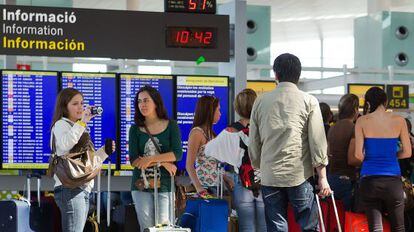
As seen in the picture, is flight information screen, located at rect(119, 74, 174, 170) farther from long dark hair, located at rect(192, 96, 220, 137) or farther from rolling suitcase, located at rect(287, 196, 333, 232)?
rolling suitcase, located at rect(287, 196, 333, 232)

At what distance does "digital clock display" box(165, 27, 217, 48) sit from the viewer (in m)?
9.09

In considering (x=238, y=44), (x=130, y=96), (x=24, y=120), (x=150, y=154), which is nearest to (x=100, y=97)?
(x=130, y=96)

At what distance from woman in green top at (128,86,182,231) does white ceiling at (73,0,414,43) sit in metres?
16.6

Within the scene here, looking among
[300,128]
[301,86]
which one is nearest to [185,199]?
[300,128]

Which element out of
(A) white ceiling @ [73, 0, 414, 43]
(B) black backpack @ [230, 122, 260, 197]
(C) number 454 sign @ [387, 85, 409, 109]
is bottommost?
(B) black backpack @ [230, 122, 260, 197]

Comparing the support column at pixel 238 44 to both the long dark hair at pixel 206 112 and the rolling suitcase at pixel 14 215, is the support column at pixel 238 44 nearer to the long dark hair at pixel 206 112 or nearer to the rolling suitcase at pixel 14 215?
the long dark hair at pixel 206 112

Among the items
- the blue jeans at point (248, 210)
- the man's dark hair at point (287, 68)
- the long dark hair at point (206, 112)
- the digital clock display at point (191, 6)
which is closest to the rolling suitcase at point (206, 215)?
the blue jeans at point (248, 210)

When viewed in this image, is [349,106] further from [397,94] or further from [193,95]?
[397,94]

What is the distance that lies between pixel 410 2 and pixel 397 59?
450cm

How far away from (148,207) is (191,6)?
2781 millimetres

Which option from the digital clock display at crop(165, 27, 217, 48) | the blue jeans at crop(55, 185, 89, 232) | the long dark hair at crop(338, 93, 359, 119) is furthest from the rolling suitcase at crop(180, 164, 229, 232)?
the digital clock display at crop(165, 27, 217, 48)

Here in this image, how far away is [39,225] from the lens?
7645mm

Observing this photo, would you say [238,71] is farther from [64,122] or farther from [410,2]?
[410,2]

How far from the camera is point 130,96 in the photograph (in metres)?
9.19
